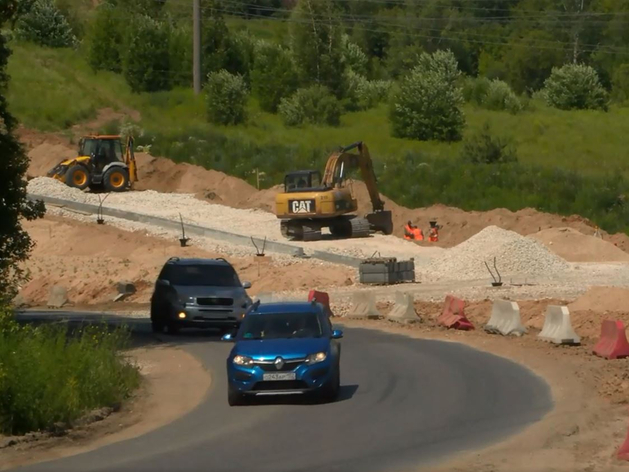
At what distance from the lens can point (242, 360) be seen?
1723 centimetres

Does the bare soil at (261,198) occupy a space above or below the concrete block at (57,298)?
above

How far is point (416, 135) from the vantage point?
82312 millimetres

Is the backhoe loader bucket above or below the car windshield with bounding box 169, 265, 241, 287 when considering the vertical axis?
above

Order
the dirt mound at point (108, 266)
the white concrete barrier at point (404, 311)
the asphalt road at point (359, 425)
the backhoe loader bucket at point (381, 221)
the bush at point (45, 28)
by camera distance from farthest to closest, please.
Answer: the bush at point (45, 28) → the backhoe loader bucket at point (381, 221) → the dirt mound at point (108, 266) → the white concrete barrier at point (404, 311) → the asphalt road at point (359, 425)

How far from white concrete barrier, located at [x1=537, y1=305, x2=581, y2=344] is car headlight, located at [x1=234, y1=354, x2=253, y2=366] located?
9.05 metres

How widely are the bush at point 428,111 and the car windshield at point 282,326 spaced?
64.6 meters

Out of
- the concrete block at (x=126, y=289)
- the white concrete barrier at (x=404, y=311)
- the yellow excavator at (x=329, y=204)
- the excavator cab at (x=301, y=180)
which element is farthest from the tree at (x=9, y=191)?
the excavator cab at (x=301, y=180)

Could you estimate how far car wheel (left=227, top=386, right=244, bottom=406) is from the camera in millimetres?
17234

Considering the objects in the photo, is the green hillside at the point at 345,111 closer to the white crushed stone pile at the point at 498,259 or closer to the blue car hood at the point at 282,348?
the white crushed stone pile at the point at 498,259

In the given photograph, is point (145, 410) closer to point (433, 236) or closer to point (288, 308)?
point (288, 308)

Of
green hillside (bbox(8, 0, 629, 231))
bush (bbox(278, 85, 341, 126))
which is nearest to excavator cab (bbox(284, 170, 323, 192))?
green hillside (bbox(8, 0, 629, 231))

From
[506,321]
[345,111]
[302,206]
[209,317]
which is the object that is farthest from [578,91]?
[209,317]

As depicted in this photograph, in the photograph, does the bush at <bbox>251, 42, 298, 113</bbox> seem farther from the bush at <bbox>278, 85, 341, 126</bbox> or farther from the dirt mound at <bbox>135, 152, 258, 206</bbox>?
the dirt mound at <bbox>135, 152, 258, 206</bbox>

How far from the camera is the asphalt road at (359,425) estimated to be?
43.2 ft
